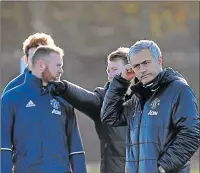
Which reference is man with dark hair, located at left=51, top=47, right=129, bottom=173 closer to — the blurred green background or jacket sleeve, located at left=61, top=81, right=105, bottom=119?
jacket sleeve, located at left=61, top=81, right=105, bottom=119

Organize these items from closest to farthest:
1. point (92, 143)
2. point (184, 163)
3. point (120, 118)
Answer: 1. point (184, 163)
2. point (120, 118)
3. point (92, 143)

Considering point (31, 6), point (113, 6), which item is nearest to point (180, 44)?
point (113, 6)

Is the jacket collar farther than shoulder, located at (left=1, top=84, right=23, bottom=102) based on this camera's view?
Yes

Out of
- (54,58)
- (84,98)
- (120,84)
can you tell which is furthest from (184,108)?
(54,58)

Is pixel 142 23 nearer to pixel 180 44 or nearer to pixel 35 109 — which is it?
pixel 180 44

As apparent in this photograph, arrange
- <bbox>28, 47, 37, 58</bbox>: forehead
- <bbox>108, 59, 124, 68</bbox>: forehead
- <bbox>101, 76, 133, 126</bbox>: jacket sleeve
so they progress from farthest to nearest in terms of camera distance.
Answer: <bbox>108, 59, 124, 68</bbox>: forehead → <bbox>28, 47, 37, 58</bbox>: forehead → <bbox>101, 76, 133, 126</bbox>: jacket sleeve

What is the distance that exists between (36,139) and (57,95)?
42cm

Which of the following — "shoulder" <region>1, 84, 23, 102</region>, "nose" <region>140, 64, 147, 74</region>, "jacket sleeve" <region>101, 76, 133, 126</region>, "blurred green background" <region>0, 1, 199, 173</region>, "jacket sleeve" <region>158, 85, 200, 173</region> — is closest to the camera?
"jacket sleeve" <region>158, 85, 200, 173</region>

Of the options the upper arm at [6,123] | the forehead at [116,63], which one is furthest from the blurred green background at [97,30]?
the upper arm at [6,123]

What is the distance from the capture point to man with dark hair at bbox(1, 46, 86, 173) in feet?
24.3

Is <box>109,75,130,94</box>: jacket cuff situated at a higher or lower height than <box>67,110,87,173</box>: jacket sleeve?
higher

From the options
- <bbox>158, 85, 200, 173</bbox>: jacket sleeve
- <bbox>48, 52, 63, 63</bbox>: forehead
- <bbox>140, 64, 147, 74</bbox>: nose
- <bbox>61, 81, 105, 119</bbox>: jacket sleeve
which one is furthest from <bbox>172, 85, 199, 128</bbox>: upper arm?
<bbox>48, 52, 63, 63</bbox>: forehead

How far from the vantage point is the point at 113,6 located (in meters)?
26.6

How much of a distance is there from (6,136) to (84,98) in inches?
31.2
